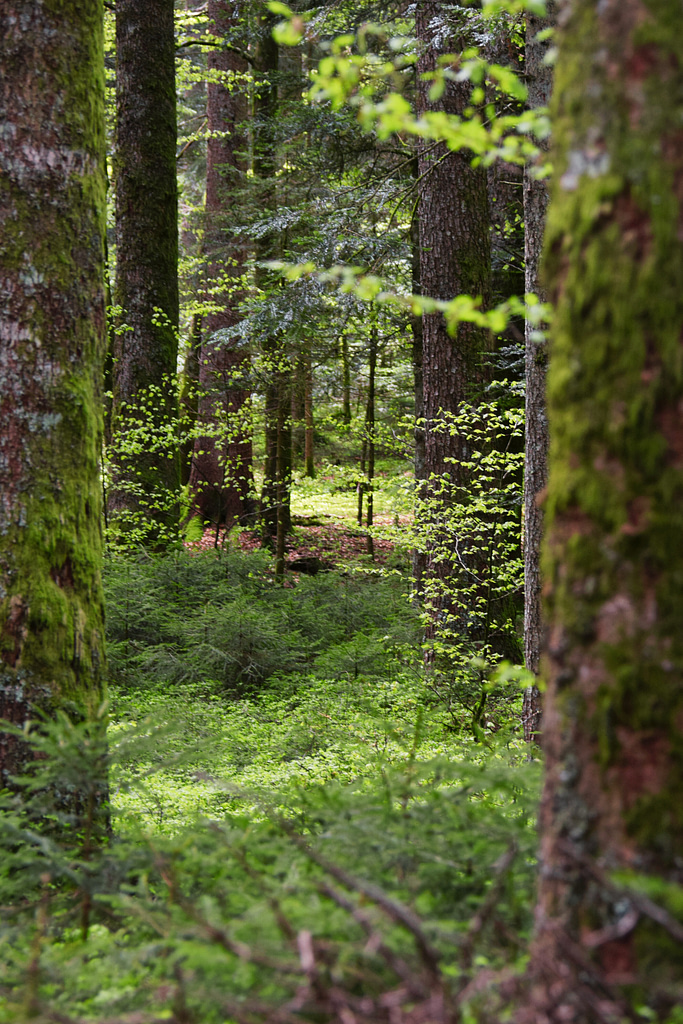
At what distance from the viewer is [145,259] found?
10.4 metres

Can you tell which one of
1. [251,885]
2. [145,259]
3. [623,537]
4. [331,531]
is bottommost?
[331,531]

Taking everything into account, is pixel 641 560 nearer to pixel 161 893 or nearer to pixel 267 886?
pixel 267 886

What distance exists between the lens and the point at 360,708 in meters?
6.97

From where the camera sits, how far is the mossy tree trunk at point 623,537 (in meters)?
1.50

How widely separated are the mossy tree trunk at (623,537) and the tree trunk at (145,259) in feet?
29.3

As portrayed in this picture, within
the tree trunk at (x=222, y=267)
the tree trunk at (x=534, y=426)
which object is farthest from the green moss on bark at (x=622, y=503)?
the tree trunk at (x=222, y=267)

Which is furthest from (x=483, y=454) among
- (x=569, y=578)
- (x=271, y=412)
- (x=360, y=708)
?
(x=569, y=578)

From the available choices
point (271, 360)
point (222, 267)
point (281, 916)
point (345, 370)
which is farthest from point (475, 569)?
point (345, 370)

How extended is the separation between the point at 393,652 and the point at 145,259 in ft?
21.0

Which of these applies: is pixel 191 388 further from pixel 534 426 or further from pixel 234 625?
pixel 534 426

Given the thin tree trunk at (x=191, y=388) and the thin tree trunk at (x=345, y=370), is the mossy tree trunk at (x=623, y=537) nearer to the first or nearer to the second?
the thin tree trunk at (x=345, y=370)

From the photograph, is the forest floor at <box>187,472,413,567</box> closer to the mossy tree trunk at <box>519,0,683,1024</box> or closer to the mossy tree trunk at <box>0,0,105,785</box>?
the mossy tree trunk at <box>0,0,105,785</box>

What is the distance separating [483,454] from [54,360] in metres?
5.44

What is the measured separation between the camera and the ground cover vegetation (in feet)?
4.97
